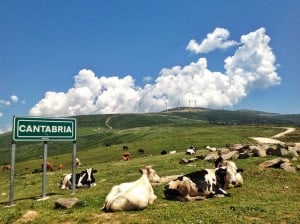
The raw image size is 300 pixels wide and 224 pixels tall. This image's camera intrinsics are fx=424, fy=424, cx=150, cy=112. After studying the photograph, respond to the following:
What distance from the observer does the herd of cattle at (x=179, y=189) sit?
902 inches

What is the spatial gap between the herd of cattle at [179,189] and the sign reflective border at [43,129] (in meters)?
8.40

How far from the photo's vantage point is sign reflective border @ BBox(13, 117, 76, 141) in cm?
2964

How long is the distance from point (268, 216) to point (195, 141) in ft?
222

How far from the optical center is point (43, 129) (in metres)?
30.9

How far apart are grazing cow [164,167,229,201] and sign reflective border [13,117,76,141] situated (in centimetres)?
998

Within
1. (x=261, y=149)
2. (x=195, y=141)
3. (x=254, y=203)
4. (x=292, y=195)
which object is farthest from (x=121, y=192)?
(x=195, y=141)

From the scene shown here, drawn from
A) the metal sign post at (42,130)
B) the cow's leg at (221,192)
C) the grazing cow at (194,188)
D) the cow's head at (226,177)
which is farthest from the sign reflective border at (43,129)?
the cow's leg at (221,192)

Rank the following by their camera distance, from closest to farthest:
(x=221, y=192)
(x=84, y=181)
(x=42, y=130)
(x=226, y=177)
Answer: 1. (x=221, y=192)
2. (x=226, y=177)
3. (x=42, y=130)
4. (x=84, y=181)

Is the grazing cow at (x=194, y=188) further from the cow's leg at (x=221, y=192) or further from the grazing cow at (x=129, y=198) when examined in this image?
the grazing cow at (x=129, y=198)

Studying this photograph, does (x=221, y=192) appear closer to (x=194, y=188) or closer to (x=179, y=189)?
(x=194, y=188)

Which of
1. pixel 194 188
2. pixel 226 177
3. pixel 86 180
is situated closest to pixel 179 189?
pixel 194 188

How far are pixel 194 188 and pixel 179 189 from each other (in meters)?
0.92

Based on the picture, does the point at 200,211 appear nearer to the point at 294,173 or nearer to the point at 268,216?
the point at 268,216

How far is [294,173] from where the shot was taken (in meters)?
33.6
